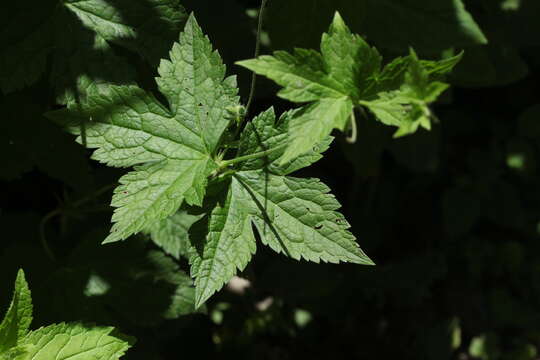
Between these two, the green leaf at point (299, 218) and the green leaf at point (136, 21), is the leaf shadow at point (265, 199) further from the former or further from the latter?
the green leaf at point (136, 21)

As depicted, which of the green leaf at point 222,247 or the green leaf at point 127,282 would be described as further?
the green leaf at point 127,282

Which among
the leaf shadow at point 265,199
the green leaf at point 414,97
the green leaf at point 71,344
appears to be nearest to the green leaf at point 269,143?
the leaf shadow at point 265,199

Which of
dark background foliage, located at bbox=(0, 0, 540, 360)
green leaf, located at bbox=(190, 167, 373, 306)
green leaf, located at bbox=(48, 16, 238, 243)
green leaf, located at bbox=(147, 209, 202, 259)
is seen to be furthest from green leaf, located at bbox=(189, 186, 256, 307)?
green leaf, located at bbox=(147, 209, 202, 259)

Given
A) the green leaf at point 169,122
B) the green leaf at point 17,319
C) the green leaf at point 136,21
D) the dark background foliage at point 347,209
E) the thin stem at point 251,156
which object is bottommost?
the dark background foliage at point 347,209

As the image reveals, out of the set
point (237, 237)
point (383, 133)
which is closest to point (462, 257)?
point (383, 133)

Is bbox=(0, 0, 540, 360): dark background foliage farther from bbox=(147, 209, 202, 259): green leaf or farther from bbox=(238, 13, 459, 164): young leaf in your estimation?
bbox=(238, 13, 459, 164): young leaf

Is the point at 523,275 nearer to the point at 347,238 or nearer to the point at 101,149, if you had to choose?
the point at 347,238

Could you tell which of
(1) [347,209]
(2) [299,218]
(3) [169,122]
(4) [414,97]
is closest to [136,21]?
(3) [169,122]
